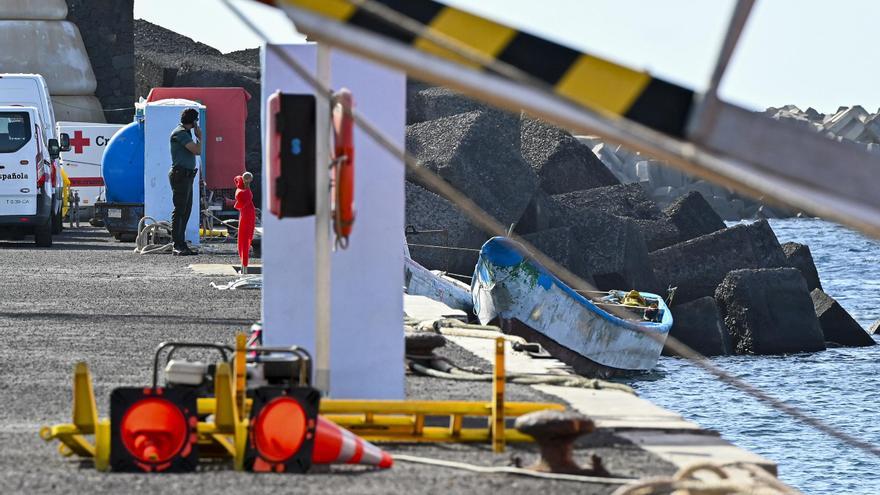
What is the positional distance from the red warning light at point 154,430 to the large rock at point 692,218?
37739 millimetres

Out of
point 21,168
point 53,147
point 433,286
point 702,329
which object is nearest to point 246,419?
point 433,286

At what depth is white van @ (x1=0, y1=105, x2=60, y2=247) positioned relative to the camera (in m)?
28.6

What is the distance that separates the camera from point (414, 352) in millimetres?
11812

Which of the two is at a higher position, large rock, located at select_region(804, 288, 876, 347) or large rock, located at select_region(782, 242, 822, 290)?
large rock, located at select_region(782, 242, 822, 290)

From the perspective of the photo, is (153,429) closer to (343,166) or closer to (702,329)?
(343,166)

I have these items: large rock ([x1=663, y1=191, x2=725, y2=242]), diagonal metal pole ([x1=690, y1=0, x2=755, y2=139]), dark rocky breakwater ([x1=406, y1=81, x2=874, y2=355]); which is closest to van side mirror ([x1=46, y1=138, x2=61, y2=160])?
dark rocky breakwater ([x1=406, y1=81, x2=874, y2=355])

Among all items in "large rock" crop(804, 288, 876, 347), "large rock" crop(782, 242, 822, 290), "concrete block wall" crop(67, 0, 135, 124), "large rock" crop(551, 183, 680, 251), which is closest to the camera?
"large rock" crop(804, 288, 876, 347)

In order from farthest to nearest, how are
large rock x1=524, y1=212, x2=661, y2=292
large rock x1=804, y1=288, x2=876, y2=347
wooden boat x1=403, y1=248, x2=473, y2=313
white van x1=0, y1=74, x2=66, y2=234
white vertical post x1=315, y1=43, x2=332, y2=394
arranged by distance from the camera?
1. large rock x1=524, y1=212, x2=661, y2=292
2. large rock x1=804, y1=288, x2=876, y2=347
3. white van x1=0, y1=74, x2=66, y2=234
4. wooden boat x1=403, y1=248, x2=473, y2=313
5. white vertical post x1=315, y1=43, x2=332, y2=394

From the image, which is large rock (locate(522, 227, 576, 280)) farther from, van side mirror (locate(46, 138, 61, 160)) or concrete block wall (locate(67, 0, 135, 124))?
concrete block wall (locate(67, 0, 135, 124))

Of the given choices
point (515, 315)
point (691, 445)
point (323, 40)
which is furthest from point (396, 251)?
point (515, 315)

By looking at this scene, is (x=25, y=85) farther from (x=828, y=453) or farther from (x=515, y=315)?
(x=828, y=453)

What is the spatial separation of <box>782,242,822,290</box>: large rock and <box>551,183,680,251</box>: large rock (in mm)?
2720

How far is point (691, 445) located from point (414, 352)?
3.30 metres

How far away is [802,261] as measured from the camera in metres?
43.9
